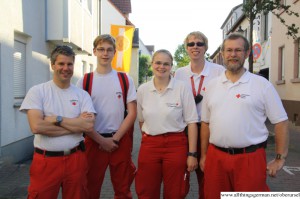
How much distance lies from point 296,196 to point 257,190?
14.7 inches

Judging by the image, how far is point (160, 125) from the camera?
3.83 meters

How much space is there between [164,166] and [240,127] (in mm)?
988

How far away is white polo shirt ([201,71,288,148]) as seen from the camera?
3359mm

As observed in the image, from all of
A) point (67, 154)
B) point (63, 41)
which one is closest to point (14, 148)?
point (63, 41)

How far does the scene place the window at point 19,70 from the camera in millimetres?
8555

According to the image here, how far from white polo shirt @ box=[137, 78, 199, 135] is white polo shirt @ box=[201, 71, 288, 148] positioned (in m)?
0.43

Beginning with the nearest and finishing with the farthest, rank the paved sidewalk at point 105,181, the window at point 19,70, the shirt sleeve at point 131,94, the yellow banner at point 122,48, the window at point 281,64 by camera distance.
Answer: the shirt sleeve at point 131,94 → the paved sidewalk at point 105,181 → the window at point 19,70 → the yellow banner at point 122,48 → the window at point 281,64

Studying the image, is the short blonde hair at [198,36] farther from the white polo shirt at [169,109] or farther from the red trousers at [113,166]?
the red trousers at [113,166]

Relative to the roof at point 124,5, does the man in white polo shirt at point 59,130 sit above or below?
below

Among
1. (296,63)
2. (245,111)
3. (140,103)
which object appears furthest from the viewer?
(296,63)

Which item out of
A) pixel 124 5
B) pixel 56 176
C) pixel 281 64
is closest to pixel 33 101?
pixel 56 176

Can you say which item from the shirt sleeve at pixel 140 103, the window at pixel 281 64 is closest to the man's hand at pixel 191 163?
the shirt sleeve at pixel 140 103

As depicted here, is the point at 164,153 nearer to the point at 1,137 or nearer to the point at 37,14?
the point at 1,137

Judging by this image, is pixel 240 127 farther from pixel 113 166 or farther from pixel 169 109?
pixel 113 166
